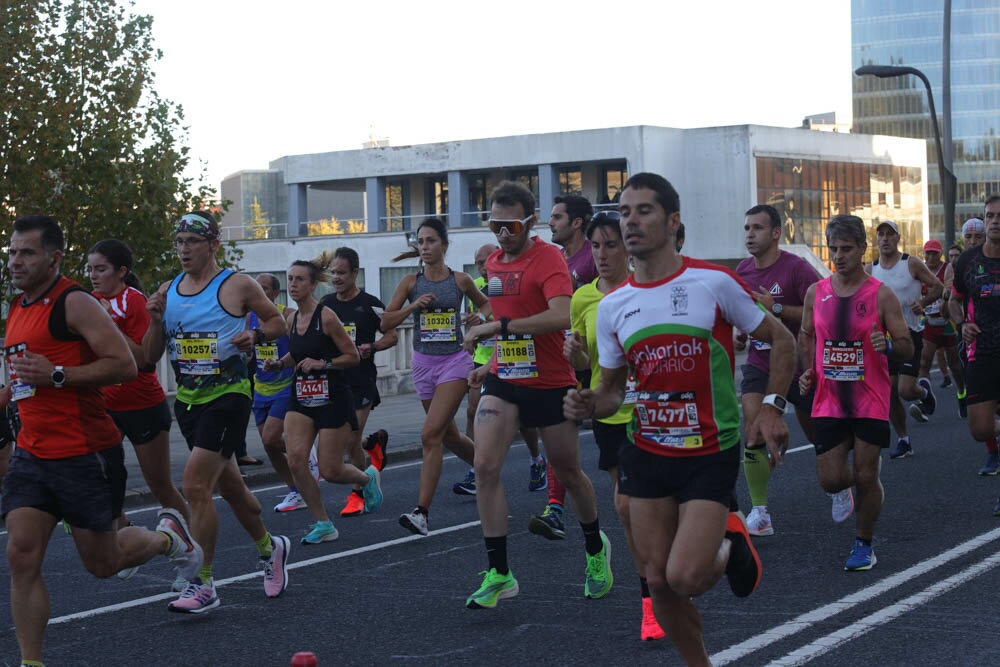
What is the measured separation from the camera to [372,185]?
69.2 m

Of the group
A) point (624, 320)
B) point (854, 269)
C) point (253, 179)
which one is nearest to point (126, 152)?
point (854, 269)

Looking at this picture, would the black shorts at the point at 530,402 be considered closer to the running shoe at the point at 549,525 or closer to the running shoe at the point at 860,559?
the running shoe at the point at 549,525

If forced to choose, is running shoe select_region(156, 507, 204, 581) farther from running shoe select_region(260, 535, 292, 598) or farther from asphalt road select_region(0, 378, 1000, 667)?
running shoe select_region(260, 535, 292, 598)

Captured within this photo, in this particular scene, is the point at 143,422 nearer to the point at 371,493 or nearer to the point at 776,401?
the point at 371,493

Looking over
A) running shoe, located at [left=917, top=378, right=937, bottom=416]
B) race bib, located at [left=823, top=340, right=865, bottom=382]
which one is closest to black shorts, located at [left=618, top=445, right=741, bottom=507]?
race bib, located at [left=823, top=340, right=865, bottom=382]

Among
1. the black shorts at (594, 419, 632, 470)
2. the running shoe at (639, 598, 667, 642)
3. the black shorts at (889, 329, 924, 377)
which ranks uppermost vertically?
the black shorts at (594, 419, 632, 470)

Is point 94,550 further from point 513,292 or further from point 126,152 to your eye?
point 126,152

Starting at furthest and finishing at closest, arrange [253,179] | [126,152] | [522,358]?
[253,179] < [126,152] < [522,358]

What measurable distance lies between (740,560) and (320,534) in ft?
16.0

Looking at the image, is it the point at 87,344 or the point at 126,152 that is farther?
the point at 126,152

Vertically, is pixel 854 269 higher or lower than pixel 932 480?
higher

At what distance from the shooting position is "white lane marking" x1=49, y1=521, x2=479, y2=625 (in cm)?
757

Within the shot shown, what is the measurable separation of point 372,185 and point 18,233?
209 feet

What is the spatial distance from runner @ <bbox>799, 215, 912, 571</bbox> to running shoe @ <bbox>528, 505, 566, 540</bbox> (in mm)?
1669
